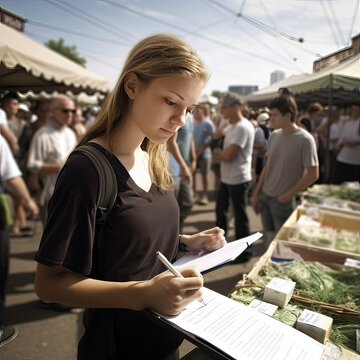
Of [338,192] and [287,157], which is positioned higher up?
[287,157]

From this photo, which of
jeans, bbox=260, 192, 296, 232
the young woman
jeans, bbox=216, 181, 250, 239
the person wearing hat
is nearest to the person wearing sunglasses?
the person wearing hat

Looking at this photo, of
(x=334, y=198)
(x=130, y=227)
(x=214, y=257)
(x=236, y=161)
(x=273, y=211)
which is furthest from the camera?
(x=334, y=198)

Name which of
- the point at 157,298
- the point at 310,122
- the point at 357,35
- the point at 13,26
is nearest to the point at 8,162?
the point at 13,26

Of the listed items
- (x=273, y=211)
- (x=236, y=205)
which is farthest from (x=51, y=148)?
(x=273, y=211)

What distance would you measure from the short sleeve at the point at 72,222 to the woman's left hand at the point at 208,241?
433mm

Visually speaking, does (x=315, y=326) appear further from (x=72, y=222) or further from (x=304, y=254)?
(x=304, y=254)

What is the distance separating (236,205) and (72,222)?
2.42 meters

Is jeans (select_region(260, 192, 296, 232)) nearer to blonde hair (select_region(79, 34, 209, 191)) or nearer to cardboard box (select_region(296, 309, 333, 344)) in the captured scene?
cardboard box (select_region(296, 309, 333, 344))

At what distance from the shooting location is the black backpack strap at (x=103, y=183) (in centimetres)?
79

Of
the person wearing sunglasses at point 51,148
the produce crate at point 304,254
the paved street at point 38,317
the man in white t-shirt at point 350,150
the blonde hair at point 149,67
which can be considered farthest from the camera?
the person wearing sunglasses at point 51,148

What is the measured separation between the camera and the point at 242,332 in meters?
0.85

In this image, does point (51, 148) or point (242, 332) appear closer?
point (242, 332)

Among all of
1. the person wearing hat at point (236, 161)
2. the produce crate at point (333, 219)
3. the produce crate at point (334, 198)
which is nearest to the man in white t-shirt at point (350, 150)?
the produce crate at point (334, 198)

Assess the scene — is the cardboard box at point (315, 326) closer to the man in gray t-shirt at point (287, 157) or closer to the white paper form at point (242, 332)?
the white paper form at point (242, 332)
